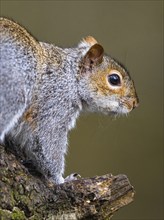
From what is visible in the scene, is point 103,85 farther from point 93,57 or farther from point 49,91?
point 49,91

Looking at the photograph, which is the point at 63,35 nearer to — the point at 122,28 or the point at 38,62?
the point at 122,28

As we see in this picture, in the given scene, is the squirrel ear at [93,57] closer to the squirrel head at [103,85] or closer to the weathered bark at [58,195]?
the squirrel head at [103,85]

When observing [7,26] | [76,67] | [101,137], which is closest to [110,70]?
[76,67]

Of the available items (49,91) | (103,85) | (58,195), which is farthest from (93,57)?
(58,195)

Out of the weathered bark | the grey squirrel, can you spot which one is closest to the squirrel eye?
the grey squirrel

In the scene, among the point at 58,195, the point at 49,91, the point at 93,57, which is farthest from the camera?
the point at 93,57

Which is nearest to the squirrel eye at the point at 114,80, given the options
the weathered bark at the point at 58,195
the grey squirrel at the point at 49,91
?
the grey squirrel at the point at 49,91

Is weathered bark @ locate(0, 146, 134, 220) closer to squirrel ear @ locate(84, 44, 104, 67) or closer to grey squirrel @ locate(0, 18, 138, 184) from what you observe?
grey squirrel @ locate(0, 18, 138, 184)
